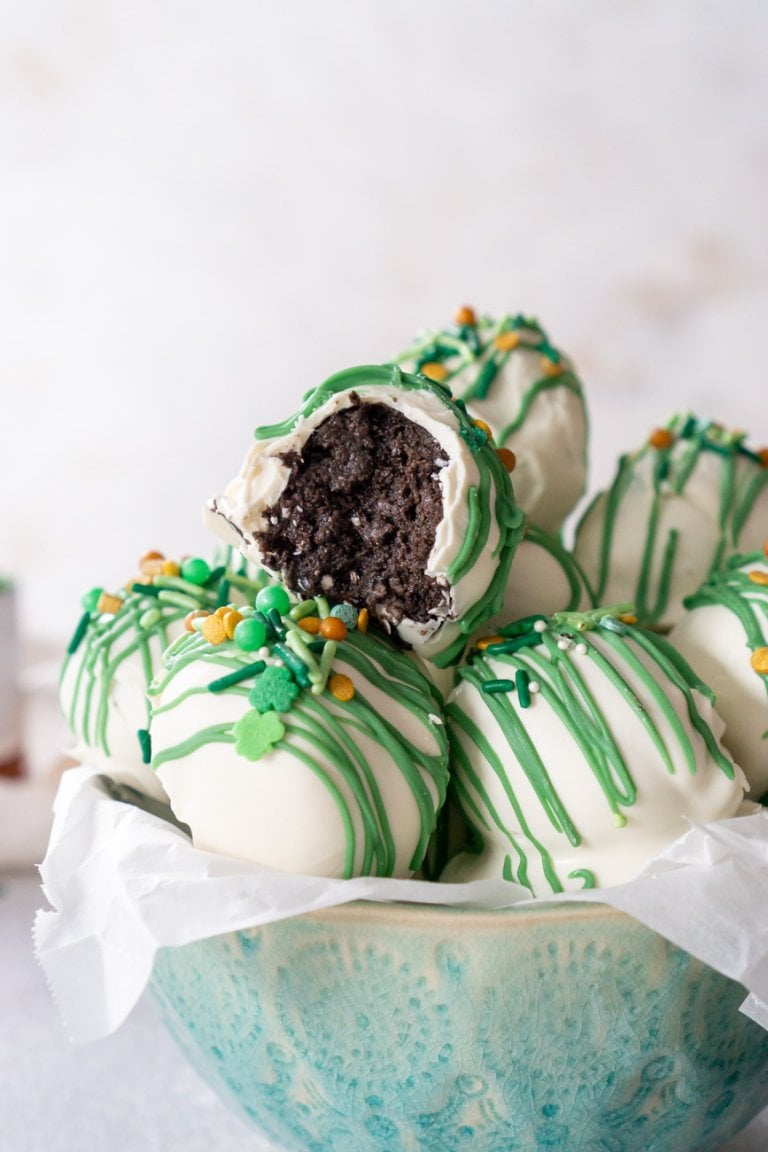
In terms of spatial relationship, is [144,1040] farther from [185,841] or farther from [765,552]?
[765,552]

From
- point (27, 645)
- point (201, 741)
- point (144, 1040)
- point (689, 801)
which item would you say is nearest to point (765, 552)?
point (689, 801)

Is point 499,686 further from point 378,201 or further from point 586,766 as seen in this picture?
point 378,201

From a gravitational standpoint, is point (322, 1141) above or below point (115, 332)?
below

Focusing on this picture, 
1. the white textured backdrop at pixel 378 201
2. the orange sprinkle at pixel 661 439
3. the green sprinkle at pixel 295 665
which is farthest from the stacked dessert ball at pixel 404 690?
the white textured backdrop at pixel 378 201

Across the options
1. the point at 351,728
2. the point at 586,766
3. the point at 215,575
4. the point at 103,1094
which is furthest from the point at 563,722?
the point at 103,1094

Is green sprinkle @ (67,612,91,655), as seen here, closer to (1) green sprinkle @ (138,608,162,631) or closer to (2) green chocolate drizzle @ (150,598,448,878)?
(1) green sprinkle @ (138,608,162,631)

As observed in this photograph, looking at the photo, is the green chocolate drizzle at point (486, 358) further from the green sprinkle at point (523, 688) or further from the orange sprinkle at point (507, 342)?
the green sprinkle at point (523, 688)

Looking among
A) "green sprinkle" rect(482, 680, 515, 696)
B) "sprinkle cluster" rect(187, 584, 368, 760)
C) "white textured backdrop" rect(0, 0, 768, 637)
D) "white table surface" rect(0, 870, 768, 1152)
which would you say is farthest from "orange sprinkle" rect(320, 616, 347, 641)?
"white textured backdrop" rect(0, 0, 768, 637)

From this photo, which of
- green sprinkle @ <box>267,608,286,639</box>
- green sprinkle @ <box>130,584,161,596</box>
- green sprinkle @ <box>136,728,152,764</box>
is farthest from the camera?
green sprinkle @ <box>130,584,161,596</box>
